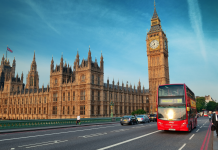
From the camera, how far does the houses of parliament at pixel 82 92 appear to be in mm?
54031

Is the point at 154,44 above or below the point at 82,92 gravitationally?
above

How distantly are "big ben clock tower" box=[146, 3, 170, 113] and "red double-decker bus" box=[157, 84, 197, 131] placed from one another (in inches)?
2570

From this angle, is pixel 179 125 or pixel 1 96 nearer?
pixel 179 125

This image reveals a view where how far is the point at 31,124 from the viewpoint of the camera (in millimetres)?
24484

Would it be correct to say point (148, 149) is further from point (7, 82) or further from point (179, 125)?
point (7, 82)

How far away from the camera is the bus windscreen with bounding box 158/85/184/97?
1742cm

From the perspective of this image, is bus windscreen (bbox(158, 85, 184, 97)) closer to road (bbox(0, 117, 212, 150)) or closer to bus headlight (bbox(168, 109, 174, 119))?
bus headlight (bbox(168, 109, 174, 119))

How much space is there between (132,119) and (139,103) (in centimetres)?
4730

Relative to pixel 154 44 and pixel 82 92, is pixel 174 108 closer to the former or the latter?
pixel 82 92

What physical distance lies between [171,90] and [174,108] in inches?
63.0

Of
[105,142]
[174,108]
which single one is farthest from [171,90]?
Answer: [105,142]

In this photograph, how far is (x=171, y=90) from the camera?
694 inches

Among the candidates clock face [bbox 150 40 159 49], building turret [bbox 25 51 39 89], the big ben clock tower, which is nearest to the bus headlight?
the big ben clock tower

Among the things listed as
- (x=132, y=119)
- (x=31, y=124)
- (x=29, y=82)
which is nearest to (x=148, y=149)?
(x=31, y=124)
